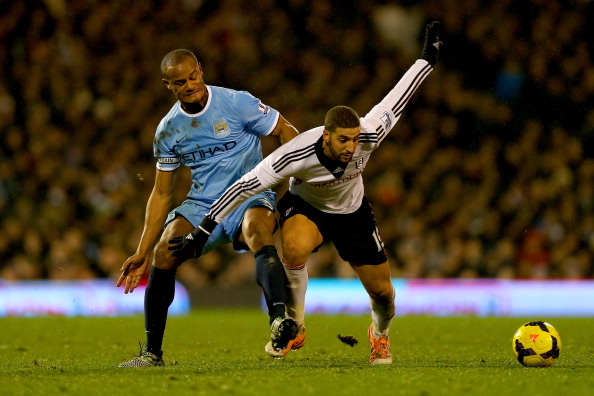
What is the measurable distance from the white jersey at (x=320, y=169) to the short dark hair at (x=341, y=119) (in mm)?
250

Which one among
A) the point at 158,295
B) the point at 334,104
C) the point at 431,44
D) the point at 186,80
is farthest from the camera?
the point at 334,104

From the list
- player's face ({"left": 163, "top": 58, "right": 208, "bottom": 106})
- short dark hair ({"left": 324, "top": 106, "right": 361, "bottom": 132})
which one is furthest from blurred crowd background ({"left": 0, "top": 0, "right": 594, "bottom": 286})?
short dark hair ({"left": 324, "top": 106, "right": 361, "bottom": 132})

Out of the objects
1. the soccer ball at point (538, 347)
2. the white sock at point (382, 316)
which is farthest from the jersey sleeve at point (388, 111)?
the soccer ball at point (538, 347)

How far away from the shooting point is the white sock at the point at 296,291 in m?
7.52

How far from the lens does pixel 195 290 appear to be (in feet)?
50.8

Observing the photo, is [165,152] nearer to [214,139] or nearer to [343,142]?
[214,139]

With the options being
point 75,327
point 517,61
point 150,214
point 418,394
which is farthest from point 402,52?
point 418,394

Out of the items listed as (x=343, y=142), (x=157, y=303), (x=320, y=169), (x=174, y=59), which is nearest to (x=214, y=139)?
(x=174, y=59)

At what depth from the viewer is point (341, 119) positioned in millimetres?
6676

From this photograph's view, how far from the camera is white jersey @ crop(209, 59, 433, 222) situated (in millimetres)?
6859

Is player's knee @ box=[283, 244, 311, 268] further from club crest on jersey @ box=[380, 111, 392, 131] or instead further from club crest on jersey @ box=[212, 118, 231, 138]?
club crest on jersey @ box=[380, 111, 392, 131]

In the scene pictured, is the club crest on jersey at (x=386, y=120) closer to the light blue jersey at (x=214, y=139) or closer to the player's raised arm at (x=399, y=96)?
the player's raised arm at (x=399, y=96)

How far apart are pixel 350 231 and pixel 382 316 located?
713mm

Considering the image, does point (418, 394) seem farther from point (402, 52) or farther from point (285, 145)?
point (402, 52)
